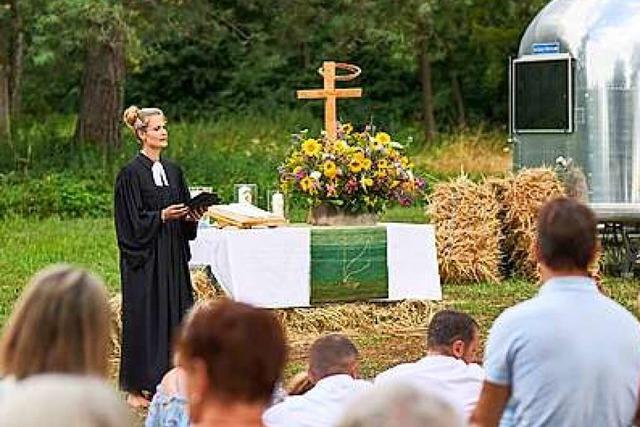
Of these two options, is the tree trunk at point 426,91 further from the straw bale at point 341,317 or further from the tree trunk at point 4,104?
the straw bale at point 341,317

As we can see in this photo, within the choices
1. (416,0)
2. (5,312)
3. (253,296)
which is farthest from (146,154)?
(416,0)

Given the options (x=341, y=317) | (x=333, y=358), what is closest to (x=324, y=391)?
(x=333, y=358)

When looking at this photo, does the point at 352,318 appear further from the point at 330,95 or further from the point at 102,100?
the point at 102,100

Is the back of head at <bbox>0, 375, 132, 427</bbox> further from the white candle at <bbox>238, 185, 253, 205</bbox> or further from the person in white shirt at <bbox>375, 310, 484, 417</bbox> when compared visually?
the white candle at <bbox>238, 185, 253, 205</bbox>

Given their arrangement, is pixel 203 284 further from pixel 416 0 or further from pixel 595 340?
pixel 416 0

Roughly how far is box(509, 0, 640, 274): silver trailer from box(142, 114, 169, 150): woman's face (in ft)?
23.4

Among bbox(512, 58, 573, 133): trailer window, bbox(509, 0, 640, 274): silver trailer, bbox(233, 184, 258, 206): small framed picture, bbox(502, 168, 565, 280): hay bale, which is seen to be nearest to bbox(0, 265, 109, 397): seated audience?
bbox(233, 184, 258, 206): small framed picture

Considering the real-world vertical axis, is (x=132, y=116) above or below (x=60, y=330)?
above

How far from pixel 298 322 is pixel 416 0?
14130mm

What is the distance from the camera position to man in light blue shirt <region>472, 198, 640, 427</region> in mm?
4738

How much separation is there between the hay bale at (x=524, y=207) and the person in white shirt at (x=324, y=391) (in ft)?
34.2

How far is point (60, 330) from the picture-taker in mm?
3742

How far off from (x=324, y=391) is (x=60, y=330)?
2260mm

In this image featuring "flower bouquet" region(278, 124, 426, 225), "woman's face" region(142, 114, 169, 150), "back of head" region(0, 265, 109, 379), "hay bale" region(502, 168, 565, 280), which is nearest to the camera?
"back of head" region(0, 265, 109, 379)
